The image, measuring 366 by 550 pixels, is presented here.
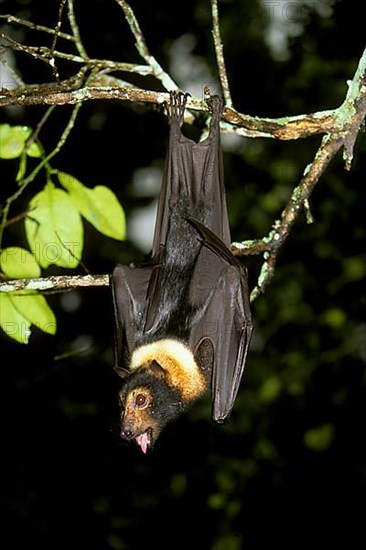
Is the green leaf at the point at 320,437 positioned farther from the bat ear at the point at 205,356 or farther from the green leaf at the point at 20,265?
the green leaf at the point at 20,265

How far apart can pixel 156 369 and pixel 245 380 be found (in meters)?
7.18

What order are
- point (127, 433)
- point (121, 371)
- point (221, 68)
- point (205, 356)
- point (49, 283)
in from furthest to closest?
point (205, 356)
point (121, 371)
point (127, 433)
point (221, 68)
point (49, 283)

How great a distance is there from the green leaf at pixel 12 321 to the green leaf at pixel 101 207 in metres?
0.73

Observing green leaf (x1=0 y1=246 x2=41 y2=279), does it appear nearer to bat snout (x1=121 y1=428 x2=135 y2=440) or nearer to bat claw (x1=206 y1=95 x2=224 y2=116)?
bat snout (x1=121 y1=428 x2=135 y2=440)

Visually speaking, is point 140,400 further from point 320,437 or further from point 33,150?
point 320,437

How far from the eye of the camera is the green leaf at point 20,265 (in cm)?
450

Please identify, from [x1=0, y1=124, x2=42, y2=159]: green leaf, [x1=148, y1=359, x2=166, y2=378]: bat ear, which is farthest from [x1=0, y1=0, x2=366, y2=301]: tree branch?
[x1=148, y1=359, x2=166, y2=378]: bat ear

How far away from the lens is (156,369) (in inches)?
184

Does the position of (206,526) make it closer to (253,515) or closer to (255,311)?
(253,515)

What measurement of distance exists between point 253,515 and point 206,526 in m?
0.85

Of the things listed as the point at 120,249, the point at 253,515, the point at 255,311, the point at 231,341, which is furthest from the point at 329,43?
the point at 231,341

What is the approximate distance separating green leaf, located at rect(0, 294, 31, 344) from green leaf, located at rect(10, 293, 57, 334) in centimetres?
3

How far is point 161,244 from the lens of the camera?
492 centimetres

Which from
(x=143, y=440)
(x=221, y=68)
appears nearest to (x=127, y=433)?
(x=143, y=440)
